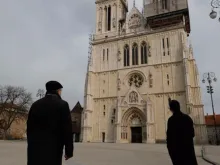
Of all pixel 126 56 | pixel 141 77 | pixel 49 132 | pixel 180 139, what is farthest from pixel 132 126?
pixel 49 132

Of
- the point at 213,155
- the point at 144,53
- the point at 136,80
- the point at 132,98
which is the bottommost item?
the point at 213,155

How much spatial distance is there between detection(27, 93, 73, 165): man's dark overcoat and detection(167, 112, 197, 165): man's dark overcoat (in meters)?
2.08

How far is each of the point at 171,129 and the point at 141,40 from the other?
3434 cm

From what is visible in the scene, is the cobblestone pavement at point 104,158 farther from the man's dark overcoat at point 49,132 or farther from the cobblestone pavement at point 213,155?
the man's dark overcoat at point 49,132

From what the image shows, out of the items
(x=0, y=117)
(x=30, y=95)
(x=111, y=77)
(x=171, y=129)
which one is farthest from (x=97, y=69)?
(x=171, y=129)

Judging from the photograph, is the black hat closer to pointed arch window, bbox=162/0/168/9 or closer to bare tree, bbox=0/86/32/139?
bare tree, bbox=0/86/32/139

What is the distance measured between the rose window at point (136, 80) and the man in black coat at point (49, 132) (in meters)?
33.0

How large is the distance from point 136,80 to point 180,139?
1263 inches

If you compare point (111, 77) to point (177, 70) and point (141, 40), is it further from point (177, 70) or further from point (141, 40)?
point (177, 70)

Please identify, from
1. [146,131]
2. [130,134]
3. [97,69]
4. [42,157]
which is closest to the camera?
[42,157]

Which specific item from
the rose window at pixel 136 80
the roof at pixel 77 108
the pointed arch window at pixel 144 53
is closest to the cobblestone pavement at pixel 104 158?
the rose window at pixel 136 80

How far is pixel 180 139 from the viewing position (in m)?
4.12

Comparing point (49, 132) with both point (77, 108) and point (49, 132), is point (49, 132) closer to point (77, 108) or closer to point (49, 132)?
point (49, 132)

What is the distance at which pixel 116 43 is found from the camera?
39188mm
